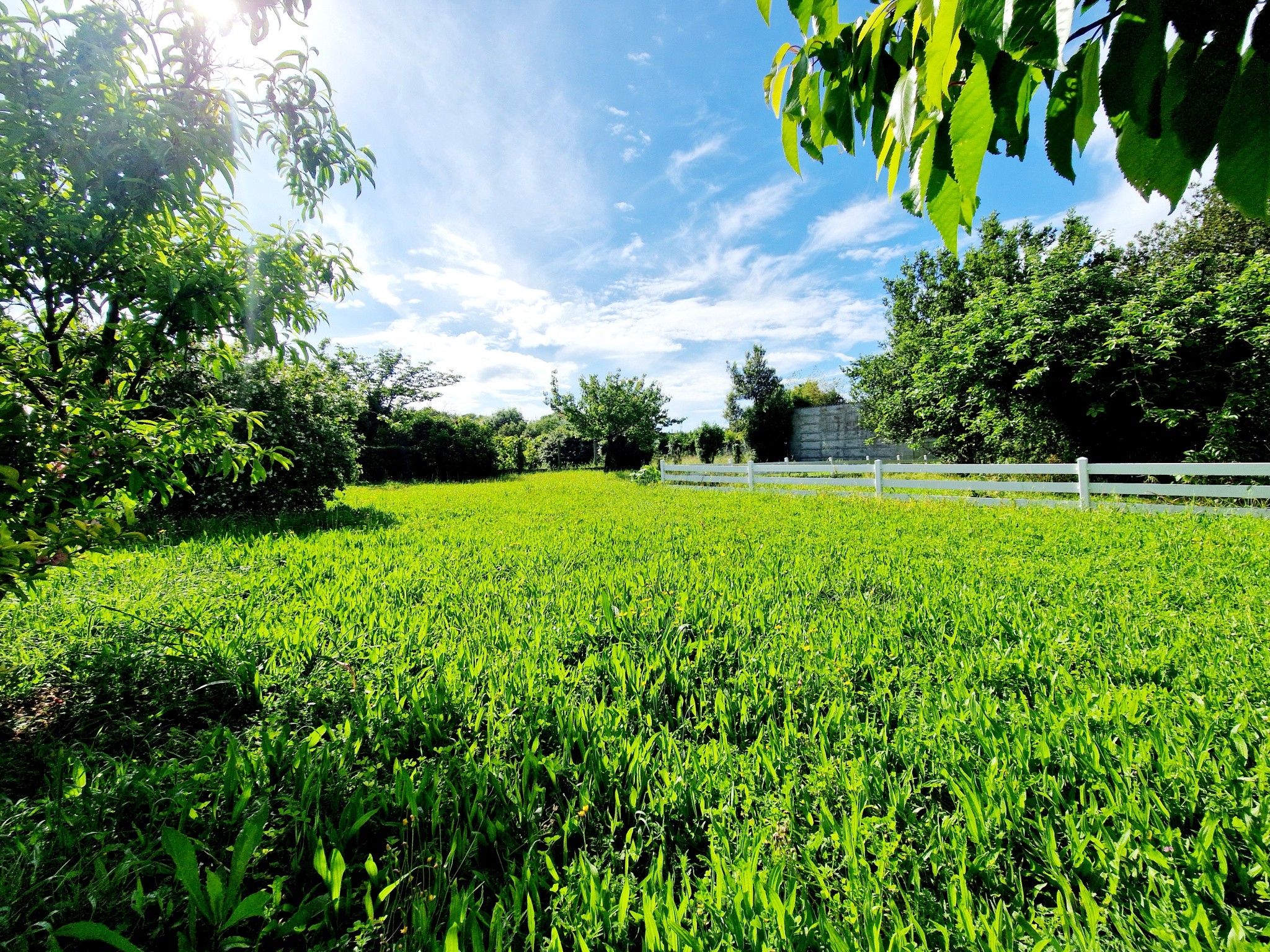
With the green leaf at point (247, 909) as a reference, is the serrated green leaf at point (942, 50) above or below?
above

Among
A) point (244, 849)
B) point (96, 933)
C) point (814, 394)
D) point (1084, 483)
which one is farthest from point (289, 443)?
point (814, 394)

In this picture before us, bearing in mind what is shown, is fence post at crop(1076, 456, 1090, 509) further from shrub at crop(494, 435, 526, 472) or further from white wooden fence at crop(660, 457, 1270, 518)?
shrub at crop(494, 435, 526, 472)

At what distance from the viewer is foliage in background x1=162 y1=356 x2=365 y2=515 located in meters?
7.57

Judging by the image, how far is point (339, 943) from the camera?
114 cm

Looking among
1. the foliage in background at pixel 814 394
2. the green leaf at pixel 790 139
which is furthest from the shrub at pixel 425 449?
the green leaf at pixel 790 139

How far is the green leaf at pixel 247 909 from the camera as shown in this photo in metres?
1.07

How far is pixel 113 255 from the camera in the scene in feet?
6.65

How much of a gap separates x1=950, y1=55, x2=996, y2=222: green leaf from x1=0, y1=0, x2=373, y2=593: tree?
2.63 metres

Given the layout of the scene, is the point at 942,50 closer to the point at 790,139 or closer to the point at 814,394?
the point at 790,139

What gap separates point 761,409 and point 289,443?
23459 millimetres

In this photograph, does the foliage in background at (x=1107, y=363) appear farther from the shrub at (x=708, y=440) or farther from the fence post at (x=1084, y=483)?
the shrub at (x=708, y=440)

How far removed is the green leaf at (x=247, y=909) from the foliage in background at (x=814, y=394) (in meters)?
31.7

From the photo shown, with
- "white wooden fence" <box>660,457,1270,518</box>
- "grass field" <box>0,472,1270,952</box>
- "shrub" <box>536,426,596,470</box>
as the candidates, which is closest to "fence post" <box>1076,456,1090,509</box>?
"white wooden fence" <box>660,457,1270,518</box>

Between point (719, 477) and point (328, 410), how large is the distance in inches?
388
